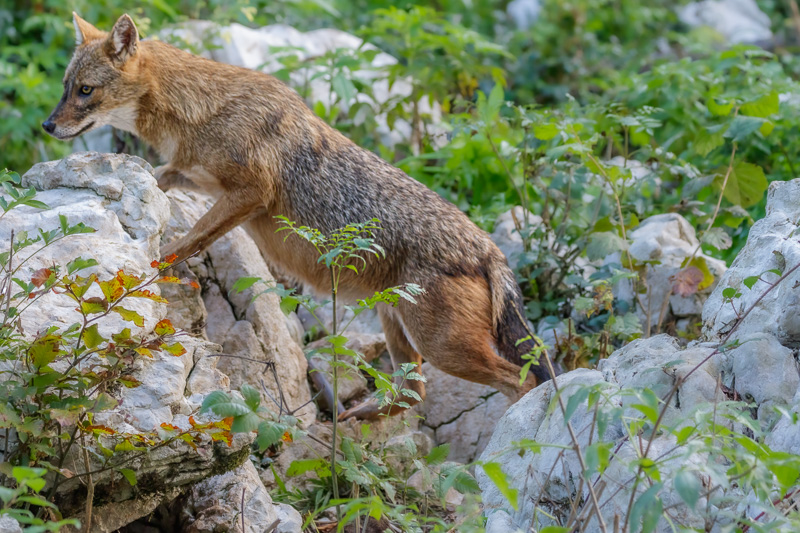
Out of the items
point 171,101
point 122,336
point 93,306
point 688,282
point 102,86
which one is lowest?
point 688,282

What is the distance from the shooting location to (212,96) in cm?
557

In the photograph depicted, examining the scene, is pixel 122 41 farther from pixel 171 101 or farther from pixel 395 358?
pixel 395 358

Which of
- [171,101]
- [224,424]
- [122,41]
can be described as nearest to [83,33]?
[122,41]

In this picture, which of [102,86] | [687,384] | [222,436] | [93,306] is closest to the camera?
[93,306]

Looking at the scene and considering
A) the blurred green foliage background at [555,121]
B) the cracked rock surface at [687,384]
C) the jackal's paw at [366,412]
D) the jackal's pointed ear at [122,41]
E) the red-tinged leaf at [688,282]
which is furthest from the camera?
the blurred green foliage background at [555,121]

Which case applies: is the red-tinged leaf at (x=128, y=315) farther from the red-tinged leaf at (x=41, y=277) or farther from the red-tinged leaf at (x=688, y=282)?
the red-tinged leaf at (x=688, y=282)

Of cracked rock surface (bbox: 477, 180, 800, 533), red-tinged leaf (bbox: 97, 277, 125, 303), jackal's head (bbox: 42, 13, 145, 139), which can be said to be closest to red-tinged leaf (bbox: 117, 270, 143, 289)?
red-tinged leaf (bbox: 97, 277, 125, 303)

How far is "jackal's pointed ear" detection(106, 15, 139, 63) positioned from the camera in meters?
5.37

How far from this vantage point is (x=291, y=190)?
5637 millimetres

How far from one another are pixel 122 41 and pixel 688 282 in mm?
4073

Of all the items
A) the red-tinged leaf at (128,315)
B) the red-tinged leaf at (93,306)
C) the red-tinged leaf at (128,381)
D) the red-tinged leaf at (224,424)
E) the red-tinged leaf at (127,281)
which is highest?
the red-tinged leaf at (127,281)

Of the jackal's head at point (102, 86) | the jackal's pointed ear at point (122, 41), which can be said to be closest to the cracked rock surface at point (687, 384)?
the jackal's head at point (102, 86)

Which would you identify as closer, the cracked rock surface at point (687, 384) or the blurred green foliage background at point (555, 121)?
the cracked rock surface at point (687, 384)

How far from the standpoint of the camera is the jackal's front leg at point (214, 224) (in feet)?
17.4
